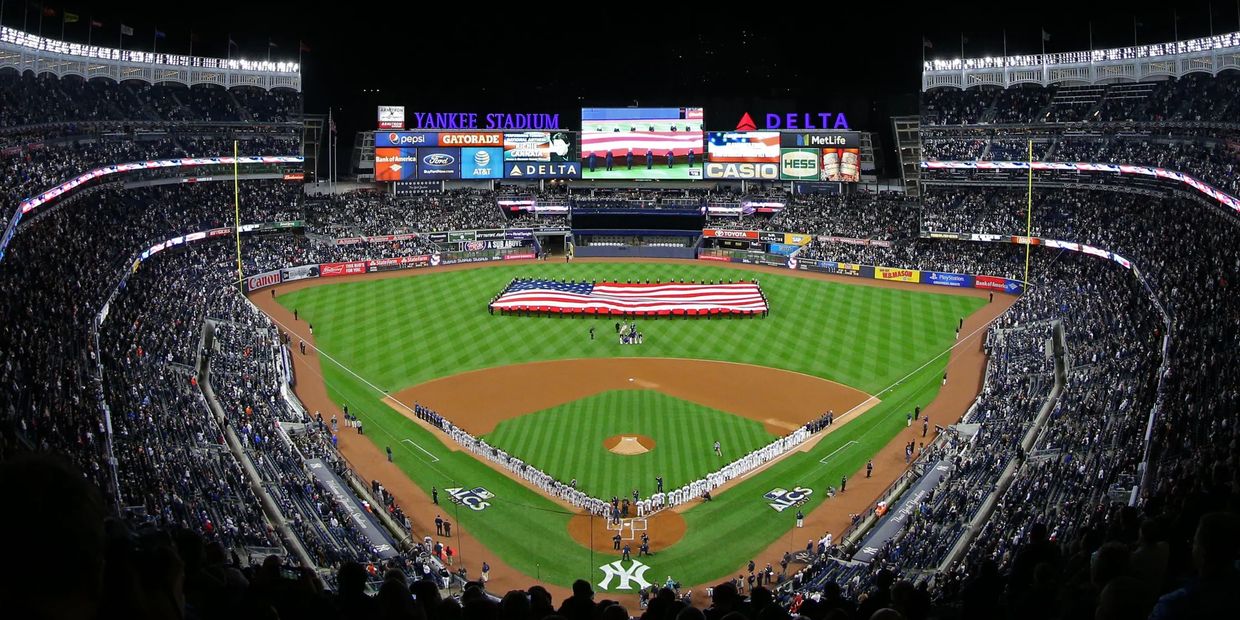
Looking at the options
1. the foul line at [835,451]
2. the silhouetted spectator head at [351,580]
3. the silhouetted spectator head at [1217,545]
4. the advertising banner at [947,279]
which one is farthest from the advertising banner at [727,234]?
the silhouetted spectator head at [1217,545]

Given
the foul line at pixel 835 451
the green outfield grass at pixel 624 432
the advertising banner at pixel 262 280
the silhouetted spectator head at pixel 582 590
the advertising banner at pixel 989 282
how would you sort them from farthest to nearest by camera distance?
1. the advertising banner at pixel 989 282
2. the advertising banner at pixel 262 280
3. the foul line at pixel 835 451
4. the green outfield grass at pixel 624 432
5. the silhouetted spectator head at pixel 582 590

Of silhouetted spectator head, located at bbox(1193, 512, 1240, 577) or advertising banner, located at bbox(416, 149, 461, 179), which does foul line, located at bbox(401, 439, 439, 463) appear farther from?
advertising banner, located at bbox(416, 149, 461, 179)

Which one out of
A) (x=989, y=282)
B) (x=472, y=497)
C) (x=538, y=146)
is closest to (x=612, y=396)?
(x=472, y=497)

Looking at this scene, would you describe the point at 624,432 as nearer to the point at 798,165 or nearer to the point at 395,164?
the point at 798,165

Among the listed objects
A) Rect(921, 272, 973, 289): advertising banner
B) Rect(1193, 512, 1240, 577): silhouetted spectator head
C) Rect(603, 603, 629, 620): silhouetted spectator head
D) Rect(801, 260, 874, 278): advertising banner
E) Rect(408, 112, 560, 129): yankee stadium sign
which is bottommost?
Result: Rect(603, 603, 629, 620): silhouetted spectator head

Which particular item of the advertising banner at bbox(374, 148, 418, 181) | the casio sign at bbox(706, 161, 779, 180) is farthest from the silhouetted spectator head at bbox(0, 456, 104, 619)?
the casio sign at bbox(706, 161, 779, 180)

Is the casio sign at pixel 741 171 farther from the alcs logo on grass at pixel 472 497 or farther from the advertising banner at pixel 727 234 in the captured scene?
the alcs logo on grass at pixel 472 497
